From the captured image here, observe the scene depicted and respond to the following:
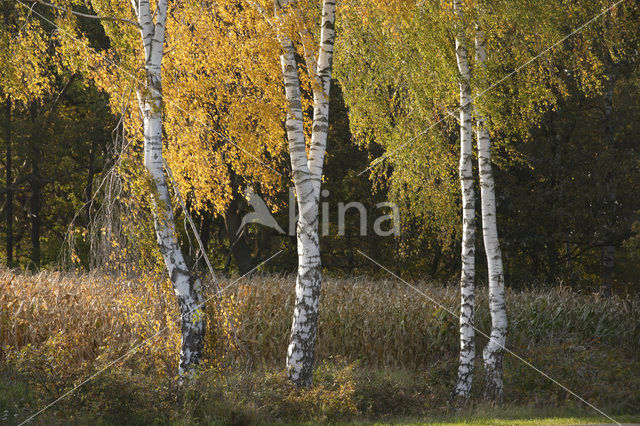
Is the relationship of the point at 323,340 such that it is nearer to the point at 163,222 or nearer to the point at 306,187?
the point at 306,187

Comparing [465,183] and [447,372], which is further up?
[465,183]

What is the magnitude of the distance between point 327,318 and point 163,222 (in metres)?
5.43

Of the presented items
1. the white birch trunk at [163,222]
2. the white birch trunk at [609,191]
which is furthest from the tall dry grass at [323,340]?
the white birch trunk at [609,191]

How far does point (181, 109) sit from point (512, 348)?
7754 millimetres

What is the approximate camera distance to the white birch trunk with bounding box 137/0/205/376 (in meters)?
7.79

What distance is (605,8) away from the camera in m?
11.4

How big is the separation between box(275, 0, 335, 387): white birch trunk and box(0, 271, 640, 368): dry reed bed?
3.13 ft

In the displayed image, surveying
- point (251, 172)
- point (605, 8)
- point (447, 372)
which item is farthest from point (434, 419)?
point (605, 8)

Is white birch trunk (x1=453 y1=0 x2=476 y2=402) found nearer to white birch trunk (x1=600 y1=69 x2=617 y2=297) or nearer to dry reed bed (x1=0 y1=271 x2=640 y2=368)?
A: dry reed bed (x1=0 y1=271 x2=640 y2=368)

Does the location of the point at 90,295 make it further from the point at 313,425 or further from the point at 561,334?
the point at 561,334

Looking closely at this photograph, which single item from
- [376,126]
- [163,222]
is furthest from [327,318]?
[163,222]

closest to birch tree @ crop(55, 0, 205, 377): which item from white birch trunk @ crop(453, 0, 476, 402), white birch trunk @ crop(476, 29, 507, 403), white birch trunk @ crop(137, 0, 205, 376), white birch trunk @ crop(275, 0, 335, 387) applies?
white birch trunk @ crop(137, 0, 205, 376)

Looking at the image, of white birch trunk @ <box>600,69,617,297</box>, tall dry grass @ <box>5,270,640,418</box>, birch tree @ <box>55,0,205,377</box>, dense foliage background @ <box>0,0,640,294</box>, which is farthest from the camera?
white birch trunk @ <box>600,69,617,297</box>

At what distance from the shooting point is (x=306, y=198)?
27.6ft
